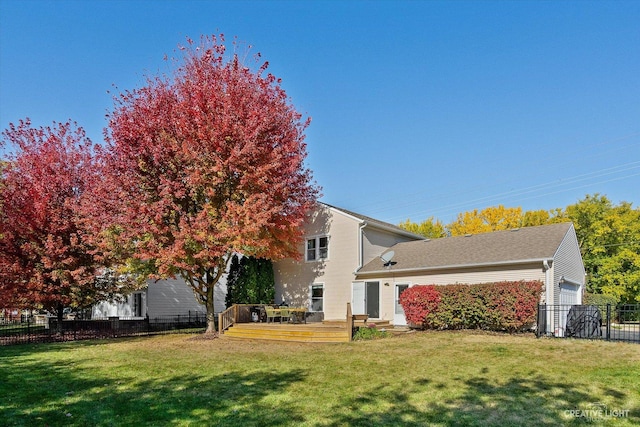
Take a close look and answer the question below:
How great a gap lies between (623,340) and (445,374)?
Result: 8028mm

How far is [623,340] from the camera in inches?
529

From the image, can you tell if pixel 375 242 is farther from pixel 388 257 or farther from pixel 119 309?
pixel 119 309

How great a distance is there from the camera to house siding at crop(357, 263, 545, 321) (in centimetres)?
1689

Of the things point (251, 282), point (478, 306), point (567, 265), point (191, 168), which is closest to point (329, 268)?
point (251, 282)

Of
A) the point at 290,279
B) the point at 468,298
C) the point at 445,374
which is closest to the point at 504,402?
the point at 445,374

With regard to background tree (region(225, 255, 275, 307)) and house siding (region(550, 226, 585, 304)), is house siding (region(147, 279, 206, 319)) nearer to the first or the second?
background tree (region(225, 255, 275, 307))

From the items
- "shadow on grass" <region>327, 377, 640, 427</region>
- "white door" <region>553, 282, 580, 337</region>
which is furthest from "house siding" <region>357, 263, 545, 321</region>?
"shadow on grass" <region>327, 377, 640, 427</region>

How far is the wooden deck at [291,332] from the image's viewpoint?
15.2 meters

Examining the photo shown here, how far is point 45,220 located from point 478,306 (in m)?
17.6

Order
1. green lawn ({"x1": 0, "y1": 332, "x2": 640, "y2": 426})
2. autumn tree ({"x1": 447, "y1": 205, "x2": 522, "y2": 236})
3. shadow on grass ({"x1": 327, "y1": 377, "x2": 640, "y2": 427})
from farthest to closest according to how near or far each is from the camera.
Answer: autumn tree ({"x1": 447, "y1": 205, "x2": 522, "y2": 236}) → green lawn ({"x1": 0, "y1": 332, "x2": 640, "y2": 426}) → shadow on grass ({"x1": 327, "y1": 377, "x2": 640, "y2": 427})

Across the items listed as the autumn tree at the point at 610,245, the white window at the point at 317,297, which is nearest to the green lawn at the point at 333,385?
the white window at the point at 317,297

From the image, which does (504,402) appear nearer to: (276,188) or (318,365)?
(318,365)

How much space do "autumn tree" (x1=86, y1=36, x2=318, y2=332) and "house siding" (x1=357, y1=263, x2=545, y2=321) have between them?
257 inches

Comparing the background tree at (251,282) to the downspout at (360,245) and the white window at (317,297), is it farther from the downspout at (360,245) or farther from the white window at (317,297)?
the downspout at (360,245)
